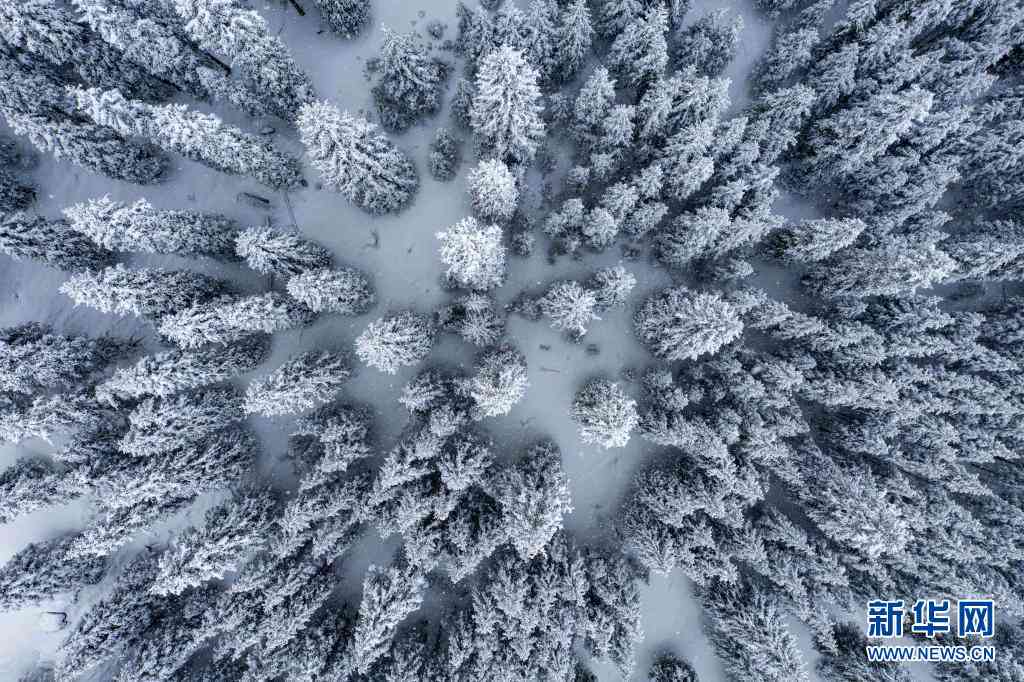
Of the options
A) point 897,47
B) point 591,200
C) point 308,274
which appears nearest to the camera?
point 308,274

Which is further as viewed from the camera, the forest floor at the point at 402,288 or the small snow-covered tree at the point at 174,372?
the forest floor at the point at 402,288

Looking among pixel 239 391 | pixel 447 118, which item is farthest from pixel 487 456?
pixel 447 118

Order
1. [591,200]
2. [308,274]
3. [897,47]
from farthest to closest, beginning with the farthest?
[591,200] < [897,47] < [308,274]

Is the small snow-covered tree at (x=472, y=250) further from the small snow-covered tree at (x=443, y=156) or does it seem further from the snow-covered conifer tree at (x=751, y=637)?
the snow-covered conifer tree at (x=751, y=637)

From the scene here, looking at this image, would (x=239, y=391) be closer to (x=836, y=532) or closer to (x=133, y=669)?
(x=133, y=669)

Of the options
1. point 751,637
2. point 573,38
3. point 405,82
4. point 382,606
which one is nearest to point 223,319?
point 405,82

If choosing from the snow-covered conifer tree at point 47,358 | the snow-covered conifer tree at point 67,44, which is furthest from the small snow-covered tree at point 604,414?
the snow-covered conifer tree at point 67,44
